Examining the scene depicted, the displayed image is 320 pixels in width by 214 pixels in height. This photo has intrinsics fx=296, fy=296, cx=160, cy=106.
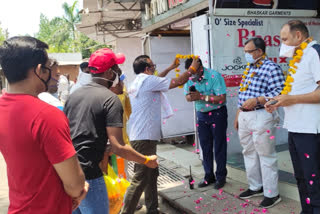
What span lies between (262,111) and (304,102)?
818 mm

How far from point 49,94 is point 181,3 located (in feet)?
11.0

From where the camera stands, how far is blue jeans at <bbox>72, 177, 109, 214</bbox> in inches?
86.4

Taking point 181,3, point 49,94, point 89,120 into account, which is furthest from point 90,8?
point 89,120

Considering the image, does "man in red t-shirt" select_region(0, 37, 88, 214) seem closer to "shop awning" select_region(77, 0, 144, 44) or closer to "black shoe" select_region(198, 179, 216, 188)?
"black shoe" select_region(198, 179, 216, 188)

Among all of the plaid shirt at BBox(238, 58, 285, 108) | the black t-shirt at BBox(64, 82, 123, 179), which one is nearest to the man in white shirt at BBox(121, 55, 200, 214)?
the plaid shirt at BBox(238, 58, 285, 108)

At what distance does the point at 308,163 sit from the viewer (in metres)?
2.83

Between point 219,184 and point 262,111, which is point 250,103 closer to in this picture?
point 262,111

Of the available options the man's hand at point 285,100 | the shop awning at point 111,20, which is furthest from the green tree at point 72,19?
the man's hand at point 285,100

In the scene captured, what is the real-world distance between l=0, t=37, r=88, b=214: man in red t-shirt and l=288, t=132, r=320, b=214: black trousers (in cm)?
219

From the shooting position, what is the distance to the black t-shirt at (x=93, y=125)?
2.20m

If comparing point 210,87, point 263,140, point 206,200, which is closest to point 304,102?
point 263,140

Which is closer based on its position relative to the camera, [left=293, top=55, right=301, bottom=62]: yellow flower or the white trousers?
[left=293, top=55, right=301, bottom=62]: yellow flower

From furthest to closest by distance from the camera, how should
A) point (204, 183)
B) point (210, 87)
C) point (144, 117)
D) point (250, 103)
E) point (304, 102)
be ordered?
point (204, 183) < point (210, 87) < point (144, 117) < point (250, 103) < point (304, 102)

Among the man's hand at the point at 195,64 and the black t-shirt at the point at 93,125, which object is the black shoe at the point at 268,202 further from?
the black t-shirt at the point at 93,125
